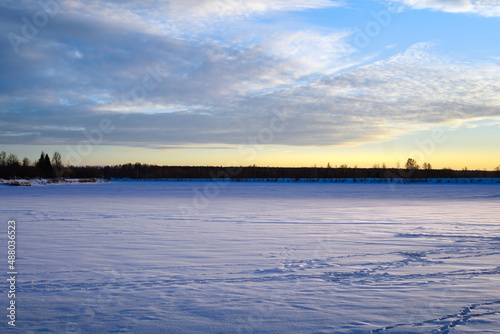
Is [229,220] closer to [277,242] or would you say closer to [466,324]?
[277,242]

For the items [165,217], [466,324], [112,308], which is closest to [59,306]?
[112,308]

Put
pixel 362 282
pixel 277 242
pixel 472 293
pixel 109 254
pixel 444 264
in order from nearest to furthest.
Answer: pixel 472 293 → pixel 362 282 → pixel 444 264 → pixel 109 254 → pixel 277 242

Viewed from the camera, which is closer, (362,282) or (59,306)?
(59,306)

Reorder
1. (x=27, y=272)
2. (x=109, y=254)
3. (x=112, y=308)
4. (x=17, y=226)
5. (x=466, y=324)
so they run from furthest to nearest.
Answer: (x=17, y=226)
(x=109, y=254)
(x=27, y=272)
(x=112, y=308)
(x=466, y=324)

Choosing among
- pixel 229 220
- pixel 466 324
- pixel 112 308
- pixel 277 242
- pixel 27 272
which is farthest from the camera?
pixel 229 220

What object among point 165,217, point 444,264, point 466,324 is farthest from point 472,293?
point 165,217

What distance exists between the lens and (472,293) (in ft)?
16.3

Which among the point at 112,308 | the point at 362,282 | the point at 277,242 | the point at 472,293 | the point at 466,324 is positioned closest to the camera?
the point at 466,324

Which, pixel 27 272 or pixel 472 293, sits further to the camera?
pixel 27 272

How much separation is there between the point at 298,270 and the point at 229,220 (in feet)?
20.8

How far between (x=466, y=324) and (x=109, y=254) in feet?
17.9

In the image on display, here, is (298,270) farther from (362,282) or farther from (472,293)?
(472,293)

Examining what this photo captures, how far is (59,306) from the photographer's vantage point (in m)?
4.45

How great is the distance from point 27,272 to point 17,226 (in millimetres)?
5731
